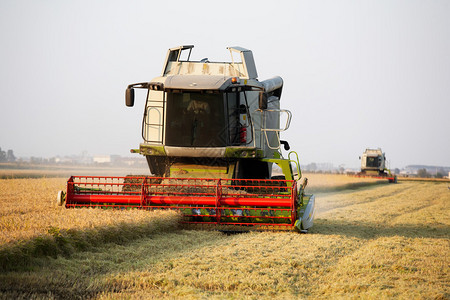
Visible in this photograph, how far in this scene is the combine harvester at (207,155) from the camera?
891 cm

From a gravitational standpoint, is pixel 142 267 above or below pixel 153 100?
below

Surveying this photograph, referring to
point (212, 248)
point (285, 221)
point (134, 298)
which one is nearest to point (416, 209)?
point (285, 221)

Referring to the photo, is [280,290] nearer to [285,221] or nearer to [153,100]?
[285,221]

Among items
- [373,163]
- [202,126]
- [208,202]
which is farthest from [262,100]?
[373,163]

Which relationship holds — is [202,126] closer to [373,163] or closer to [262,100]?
[262,100]

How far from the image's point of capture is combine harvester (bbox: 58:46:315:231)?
8.91m

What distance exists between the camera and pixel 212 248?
7082mm

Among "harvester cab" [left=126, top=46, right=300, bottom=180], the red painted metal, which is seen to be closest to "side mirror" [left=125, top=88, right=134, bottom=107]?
"harvester cab" [left=126, top=46, right=300, bottom=180]

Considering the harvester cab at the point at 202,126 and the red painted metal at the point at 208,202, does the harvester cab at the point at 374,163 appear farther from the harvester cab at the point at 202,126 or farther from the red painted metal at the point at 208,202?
the red painted metal at the point at 208,202

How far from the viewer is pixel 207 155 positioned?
31.8 ft

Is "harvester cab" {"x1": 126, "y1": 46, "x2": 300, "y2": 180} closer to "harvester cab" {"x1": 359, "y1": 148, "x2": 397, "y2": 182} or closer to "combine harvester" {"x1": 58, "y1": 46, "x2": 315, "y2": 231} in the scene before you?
"combine harvester" {"x1": 58, "y1": 46, "x2": 315, "y2": 231}

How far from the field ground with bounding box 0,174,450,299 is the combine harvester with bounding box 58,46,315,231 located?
0.44 meters

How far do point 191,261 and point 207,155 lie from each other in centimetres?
378

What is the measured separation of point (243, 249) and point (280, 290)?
74.6 inches
